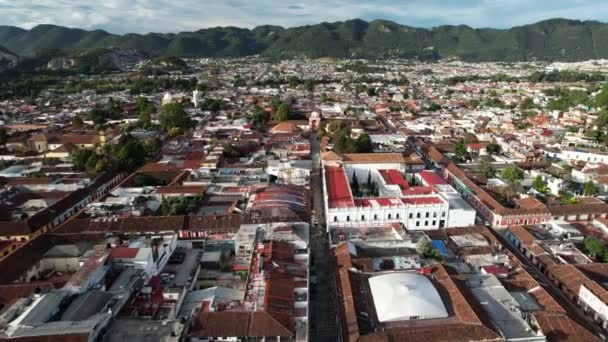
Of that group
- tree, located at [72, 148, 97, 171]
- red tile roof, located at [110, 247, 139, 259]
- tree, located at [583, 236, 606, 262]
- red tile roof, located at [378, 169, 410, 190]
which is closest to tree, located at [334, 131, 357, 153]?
red tile roof, located at [378, 169, 410, 190]

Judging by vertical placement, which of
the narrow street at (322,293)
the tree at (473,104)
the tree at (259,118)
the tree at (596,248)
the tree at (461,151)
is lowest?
the narrow street at (322,293)

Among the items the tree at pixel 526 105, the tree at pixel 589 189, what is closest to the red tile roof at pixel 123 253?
the tree at pixel 589 189

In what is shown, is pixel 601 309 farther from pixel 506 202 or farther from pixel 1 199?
pixel 1 199

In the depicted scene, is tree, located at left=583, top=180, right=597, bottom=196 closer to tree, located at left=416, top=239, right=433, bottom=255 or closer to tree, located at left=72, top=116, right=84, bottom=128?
tree, located at left=416, top=239, right=433, bottom=255

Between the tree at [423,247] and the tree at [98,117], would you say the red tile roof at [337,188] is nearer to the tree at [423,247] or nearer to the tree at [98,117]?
the tree at [423,247]

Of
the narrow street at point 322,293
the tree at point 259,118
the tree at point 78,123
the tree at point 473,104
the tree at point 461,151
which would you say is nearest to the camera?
the narrow street at point 322,293

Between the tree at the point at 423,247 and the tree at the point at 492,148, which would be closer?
the tree at the point at 423,247

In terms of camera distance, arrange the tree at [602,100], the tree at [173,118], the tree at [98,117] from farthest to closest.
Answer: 1. the tree at [602,100]
2. the tree at [98,117]
3. the tree at [173,118]
